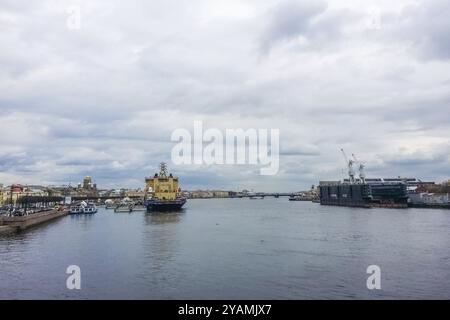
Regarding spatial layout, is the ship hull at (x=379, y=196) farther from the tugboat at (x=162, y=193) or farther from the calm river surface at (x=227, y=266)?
the calm river surface at (x=227, y=266)

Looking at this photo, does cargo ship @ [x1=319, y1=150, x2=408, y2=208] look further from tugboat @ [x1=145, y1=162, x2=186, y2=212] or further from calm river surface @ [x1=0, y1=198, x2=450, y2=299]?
calm river surface @ [x1=0, y1=198, x2=450, y2=299]

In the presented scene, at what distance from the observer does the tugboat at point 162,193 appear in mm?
130625

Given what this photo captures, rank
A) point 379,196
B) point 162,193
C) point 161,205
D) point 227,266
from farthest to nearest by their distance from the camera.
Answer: point 379,196
point 162,193
point 161,205
point 227,266

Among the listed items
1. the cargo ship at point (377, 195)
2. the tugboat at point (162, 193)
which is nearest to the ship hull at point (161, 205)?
the tugboat at point (162, 193)

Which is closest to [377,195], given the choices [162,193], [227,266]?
[162,193]

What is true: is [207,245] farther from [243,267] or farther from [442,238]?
[442,238]

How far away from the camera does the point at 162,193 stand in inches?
5561

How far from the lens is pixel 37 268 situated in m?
33.4

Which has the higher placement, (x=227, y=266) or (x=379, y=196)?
(x=379, y=196)

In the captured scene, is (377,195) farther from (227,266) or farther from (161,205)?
(227,266)

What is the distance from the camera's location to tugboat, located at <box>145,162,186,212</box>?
131 metres

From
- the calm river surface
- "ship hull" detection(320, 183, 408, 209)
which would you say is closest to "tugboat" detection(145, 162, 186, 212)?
"ship hull" detection(320, 183, 408, 209)
